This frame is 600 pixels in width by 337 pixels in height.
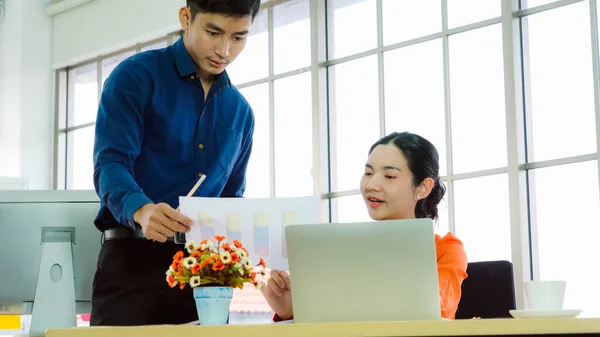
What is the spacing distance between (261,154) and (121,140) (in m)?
5.56

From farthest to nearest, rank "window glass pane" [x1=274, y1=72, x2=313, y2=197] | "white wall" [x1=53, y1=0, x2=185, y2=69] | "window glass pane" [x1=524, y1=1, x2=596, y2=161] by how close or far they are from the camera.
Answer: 1. "white wall" [x1=53, y1=0, x2=185, y2=69]
2. "window glass pane" [x1=274, y1=72, x2=313, y2=197]
3. "window glass pane" [x1=524, y1=1, x2=596, y2=161]

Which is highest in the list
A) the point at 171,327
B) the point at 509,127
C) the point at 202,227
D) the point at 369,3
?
the point at 369,3

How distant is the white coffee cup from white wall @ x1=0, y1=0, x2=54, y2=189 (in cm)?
785

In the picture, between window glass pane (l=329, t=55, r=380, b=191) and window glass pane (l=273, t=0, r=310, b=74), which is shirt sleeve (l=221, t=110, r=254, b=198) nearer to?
window glass pane (l=329, t=55, r=380, b=191)

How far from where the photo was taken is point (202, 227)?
172 centimetres

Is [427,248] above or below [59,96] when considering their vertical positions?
below

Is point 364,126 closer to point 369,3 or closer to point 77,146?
point 369,3

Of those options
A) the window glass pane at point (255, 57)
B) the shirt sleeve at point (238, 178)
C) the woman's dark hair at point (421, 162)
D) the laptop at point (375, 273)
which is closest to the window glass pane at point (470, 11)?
the window glass pane at point (255, 57)

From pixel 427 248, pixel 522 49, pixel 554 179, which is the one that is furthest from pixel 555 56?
pixel 427 248

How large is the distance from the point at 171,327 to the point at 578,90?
4883 mm

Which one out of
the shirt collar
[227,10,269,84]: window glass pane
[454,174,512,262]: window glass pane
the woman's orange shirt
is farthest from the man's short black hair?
[227,10,269,84]: window glass pane

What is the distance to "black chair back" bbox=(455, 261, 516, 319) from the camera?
7.98ft

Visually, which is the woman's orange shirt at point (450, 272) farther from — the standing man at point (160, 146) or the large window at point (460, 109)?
the large window at point (460, 109)

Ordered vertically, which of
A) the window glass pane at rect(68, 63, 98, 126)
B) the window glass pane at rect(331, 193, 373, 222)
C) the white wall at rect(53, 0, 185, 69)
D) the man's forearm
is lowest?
the man's forearm
